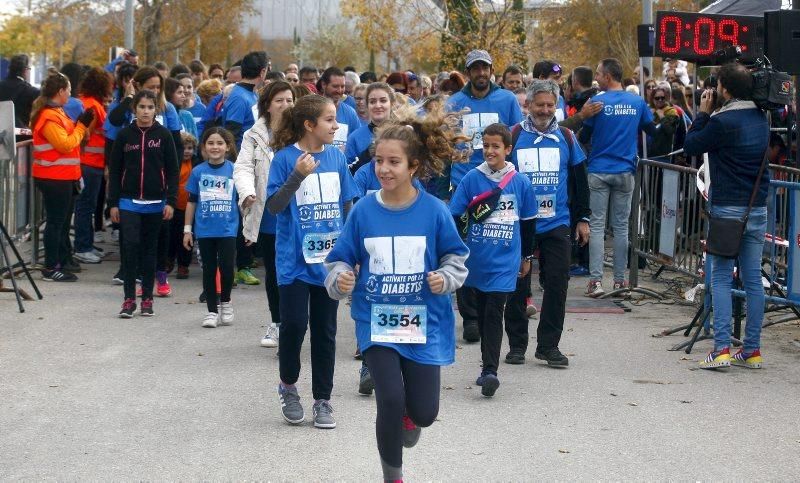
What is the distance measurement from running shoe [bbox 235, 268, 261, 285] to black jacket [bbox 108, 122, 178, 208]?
2.16 meters

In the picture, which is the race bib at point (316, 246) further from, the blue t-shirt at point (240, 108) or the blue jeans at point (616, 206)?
the blue jeans at point (616, 206)

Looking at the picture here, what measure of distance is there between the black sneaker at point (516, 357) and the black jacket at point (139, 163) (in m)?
3.47

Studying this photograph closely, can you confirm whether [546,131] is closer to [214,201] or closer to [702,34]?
[214,201]

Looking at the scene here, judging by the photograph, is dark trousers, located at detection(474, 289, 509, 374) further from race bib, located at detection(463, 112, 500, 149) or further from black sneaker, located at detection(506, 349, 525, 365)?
race bib, located at detection(463, 112, 500, 149)

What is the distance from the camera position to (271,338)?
9.91 m

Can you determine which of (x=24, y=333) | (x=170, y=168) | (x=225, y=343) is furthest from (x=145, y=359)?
(x=170, y=168)

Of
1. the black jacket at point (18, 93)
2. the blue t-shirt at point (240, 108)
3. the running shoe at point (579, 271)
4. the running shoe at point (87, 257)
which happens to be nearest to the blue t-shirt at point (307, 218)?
the blue t-shirt at point (240, 108)

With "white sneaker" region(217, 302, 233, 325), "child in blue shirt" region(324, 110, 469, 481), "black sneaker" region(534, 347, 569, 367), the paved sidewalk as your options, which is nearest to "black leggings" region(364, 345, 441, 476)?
"child in blue shirt" region(324, 110, 469, 481)

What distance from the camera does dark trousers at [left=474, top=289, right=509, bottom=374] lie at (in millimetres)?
8391

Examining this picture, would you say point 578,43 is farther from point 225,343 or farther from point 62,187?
point 225,343

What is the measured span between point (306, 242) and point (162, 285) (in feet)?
17.7

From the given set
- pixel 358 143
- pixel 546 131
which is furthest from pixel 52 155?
pixel 546 131

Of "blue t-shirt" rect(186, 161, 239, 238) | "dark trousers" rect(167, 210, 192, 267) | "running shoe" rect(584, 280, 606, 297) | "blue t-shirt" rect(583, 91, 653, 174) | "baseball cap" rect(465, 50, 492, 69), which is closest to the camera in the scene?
"blue t-shirt" rect(186, 161, 239, 238)

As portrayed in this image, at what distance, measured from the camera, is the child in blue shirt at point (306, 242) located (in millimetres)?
7430
